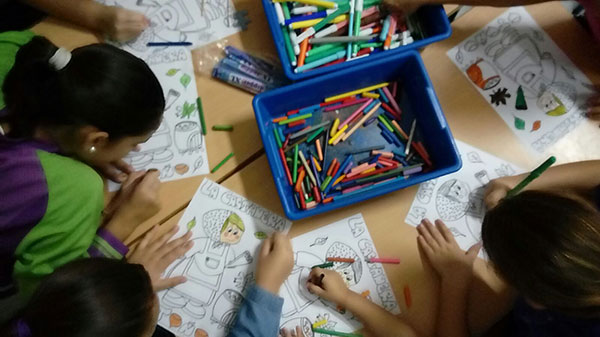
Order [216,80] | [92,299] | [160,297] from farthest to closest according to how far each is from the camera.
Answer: [216,80]
[160,297]
[92,299]

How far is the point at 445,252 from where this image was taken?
861mm

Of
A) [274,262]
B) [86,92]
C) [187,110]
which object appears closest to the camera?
[86,92]

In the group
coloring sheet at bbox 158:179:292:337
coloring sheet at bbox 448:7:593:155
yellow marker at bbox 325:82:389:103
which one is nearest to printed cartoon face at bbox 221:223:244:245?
coloring sheet at bbox 158:179:292:337

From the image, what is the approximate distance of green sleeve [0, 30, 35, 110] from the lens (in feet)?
2.67

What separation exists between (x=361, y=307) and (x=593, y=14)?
78 cm

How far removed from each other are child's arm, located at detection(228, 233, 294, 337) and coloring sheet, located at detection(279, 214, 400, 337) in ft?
0.09

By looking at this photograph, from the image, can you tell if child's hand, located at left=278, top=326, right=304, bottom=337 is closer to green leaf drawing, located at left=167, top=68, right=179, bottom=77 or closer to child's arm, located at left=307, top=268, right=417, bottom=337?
child's arm, located at left=307, top=268, right=417, bottom=337

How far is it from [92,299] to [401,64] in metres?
0.69

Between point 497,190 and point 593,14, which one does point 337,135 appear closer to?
point 497,190

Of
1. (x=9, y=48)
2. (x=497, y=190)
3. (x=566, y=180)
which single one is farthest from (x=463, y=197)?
(x=9, y=48)

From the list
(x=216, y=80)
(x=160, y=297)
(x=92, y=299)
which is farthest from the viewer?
(x=216, y=80)

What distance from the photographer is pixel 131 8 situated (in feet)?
3.21

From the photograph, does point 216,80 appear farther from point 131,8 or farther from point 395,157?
point 395,157

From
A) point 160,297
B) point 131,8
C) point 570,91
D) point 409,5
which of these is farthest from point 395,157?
point 131,8
